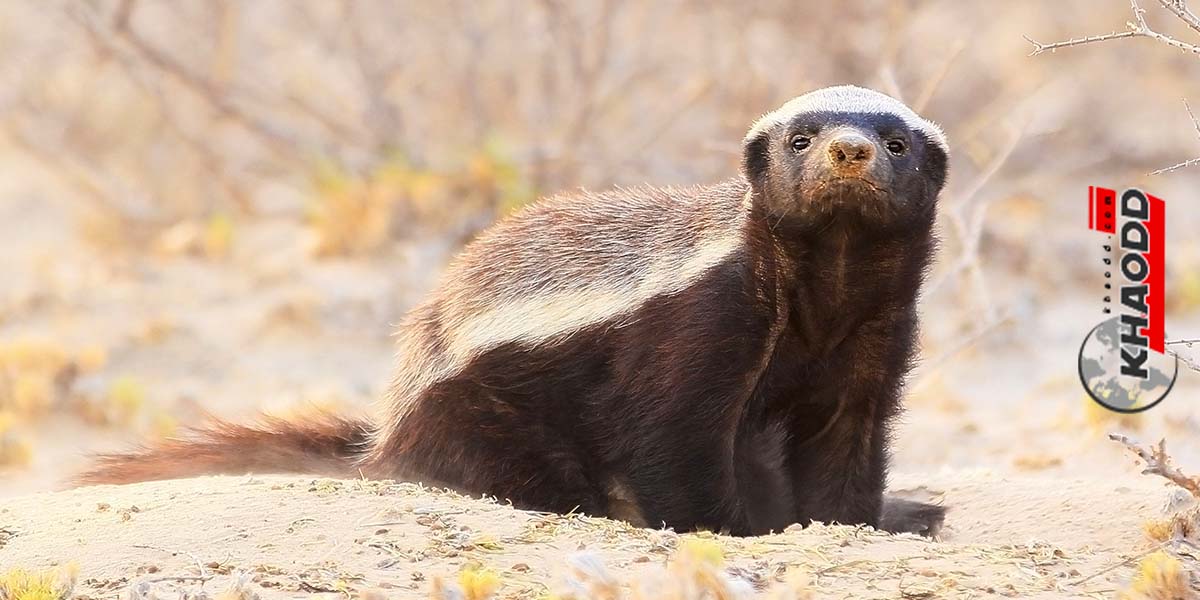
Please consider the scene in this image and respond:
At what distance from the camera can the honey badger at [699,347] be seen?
453 cm

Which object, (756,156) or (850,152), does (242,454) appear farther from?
(850,152)

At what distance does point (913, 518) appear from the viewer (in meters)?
5.21

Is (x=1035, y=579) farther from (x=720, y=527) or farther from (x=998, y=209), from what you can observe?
(x=998, y=209)

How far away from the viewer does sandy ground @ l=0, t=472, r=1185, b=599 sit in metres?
3.59

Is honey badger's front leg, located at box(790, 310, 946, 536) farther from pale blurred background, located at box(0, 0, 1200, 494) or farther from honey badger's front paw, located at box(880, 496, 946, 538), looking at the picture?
pale blurred background, located at box(0, 0, 1200, 494)

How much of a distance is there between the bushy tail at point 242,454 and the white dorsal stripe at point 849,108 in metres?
1.92

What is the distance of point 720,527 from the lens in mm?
4613

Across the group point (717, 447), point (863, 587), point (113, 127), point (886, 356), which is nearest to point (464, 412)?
point (717, 447)

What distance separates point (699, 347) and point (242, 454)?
6.01 feet

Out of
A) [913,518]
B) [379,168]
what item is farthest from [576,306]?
[379,168]

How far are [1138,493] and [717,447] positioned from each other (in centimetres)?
170

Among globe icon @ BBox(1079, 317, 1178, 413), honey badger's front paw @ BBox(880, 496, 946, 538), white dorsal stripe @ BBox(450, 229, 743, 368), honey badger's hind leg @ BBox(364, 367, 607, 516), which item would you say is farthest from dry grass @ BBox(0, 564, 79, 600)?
globe icon @ BBox(1079, 317, 1178, 413)

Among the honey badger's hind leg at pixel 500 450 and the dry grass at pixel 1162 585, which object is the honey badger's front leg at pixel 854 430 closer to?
the honey badger's hind leg at pixel 500 450

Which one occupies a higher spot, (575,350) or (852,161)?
(852,161)
